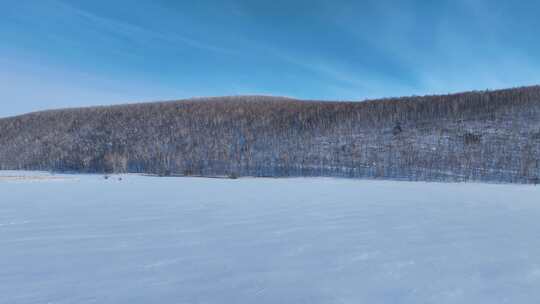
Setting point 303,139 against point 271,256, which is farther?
point 303,139

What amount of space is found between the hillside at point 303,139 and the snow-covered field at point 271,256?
1456 cm

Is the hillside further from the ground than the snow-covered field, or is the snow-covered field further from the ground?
the hillside

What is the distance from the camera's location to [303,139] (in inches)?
1068

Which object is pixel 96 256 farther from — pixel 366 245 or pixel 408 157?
pixel 408 157

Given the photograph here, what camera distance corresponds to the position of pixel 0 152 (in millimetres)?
34344

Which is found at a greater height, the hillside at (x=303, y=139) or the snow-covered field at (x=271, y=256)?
the hillside at (x=303, y=139)

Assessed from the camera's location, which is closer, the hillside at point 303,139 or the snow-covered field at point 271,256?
the snow-covered field at point 271,256

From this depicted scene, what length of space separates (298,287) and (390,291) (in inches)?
30.7

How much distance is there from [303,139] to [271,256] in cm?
2366

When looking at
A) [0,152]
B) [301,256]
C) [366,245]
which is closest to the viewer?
[301,256]

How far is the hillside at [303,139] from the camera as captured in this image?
20234mm

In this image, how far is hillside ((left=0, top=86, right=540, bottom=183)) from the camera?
20234 mm

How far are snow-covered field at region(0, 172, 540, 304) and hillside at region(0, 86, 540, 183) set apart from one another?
1456cm

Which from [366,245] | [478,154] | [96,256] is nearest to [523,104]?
[478,154]
